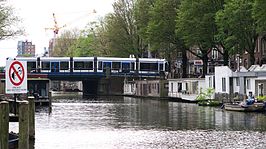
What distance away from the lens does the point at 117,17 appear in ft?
408

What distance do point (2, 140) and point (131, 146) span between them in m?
11.1

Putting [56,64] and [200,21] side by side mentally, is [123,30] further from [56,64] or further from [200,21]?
[200,21]

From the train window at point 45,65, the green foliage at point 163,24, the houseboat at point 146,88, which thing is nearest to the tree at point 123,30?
the houseboat at point 146,88

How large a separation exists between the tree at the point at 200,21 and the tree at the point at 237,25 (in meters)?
6.72

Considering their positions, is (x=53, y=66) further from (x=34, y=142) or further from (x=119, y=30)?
(x=34, y=142)

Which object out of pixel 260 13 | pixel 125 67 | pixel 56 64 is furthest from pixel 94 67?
pixel 260 13

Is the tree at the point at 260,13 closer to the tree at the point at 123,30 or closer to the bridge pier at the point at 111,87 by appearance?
the tree at the point at 123,30

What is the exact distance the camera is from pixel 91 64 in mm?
120875

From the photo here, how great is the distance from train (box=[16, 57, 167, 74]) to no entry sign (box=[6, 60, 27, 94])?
92919 mm

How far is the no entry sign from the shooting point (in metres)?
25.2

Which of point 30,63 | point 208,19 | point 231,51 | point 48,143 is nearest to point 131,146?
point 48,143

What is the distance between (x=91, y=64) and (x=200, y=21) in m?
38.7

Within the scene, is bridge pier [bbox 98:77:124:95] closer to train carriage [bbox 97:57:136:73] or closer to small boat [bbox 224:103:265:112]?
train carriage [bbox 97:57:136:73]

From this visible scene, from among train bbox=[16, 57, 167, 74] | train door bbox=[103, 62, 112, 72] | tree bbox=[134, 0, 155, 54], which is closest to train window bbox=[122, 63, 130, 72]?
train bbox=[16, 57, 167, 74]
